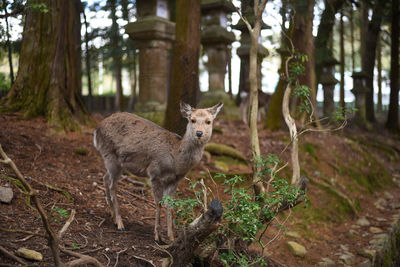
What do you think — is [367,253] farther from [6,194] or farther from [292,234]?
[6,194]

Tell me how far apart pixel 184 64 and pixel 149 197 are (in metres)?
2.70

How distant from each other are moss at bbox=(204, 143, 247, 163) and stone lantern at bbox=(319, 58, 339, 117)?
296 inches

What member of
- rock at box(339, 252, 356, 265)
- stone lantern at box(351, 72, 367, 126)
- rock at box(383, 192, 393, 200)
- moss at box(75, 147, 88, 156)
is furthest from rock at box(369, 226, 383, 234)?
stone lantern at box(351, 72, 367, 126)

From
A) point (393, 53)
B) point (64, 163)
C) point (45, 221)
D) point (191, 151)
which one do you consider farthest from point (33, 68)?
point (393, 53)

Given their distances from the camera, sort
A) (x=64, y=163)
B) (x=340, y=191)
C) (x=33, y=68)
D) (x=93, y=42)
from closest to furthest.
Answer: (x=64, y=163) < (x=33, y=68) < (x=340, y=191) < (x=93, y=42)

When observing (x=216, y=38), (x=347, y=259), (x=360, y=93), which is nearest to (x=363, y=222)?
(x=347, y=259)

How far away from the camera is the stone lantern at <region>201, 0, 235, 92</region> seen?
13727 mm

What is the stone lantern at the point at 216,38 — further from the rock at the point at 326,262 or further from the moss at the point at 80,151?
the rock at the point at 326,262

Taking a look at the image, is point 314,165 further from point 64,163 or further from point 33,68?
point 33,68

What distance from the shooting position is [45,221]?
12.1 ft

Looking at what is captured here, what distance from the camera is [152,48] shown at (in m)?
11.5

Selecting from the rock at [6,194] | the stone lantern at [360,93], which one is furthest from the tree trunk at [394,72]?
the rock at [6,194]

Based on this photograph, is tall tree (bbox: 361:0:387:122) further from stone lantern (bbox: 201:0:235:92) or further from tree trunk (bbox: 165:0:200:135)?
tree trunk (bbox: 165:0:200:135)

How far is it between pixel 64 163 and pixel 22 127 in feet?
4.78
